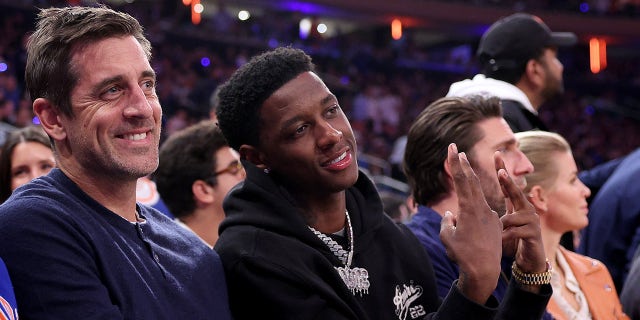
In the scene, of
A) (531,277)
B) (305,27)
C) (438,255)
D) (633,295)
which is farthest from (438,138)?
(305,27)

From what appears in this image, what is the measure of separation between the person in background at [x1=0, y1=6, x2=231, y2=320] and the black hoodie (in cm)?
9

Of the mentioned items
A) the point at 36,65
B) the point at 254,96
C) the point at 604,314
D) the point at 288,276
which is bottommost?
the point at 604,314

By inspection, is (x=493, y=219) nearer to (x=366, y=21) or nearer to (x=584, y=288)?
(x=584, y=288)

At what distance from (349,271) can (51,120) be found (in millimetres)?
738

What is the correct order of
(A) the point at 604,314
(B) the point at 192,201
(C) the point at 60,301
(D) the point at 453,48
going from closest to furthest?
(C) the point at 60,301, (A) the point at 604,314, (B) the point at 192,201, (D) the point at 453,48

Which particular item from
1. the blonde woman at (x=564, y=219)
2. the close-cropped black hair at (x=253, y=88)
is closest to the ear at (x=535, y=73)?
the blonde woman at (x=564, y=219)

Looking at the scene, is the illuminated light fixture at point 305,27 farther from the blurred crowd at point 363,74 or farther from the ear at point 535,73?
the ear at point 535,73

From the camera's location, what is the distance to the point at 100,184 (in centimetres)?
168

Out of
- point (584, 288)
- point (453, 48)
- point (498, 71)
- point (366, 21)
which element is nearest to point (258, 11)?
point (366, 21)

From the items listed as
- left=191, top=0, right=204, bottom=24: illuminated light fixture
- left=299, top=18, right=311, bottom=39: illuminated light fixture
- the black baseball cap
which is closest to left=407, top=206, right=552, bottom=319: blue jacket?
the black baseball cap

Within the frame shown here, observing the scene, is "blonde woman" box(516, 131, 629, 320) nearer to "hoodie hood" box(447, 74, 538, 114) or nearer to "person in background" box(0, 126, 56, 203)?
"hoodie hood" box(447, 74, 538, 114)

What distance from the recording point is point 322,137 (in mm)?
1832

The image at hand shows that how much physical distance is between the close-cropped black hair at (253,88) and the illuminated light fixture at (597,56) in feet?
59.9

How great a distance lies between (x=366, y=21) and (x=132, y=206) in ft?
52.8
